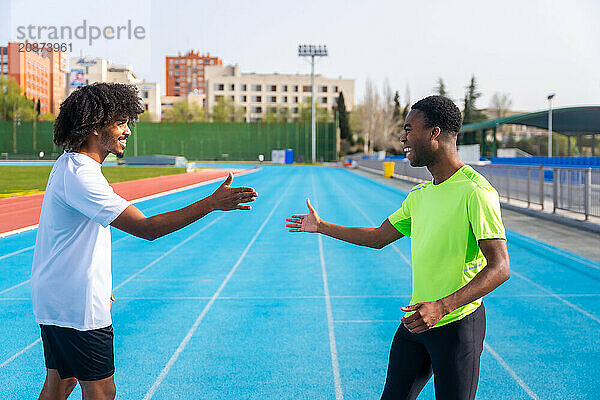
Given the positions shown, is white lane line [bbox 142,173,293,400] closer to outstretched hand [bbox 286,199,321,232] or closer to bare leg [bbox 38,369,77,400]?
bare leg [bbox 38,369,77,400]

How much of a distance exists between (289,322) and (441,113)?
4078 mm

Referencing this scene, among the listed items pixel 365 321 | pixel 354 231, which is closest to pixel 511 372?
pixel 365 321

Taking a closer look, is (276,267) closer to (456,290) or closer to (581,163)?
(456,290)

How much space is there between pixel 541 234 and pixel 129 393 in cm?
1004

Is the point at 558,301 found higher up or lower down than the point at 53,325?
lower down

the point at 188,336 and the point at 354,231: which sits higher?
the point at 354,231

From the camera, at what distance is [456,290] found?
2615 millimetres

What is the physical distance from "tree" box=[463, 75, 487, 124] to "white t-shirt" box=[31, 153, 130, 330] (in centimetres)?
10035

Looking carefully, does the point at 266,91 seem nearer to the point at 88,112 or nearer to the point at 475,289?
the point at 88,112

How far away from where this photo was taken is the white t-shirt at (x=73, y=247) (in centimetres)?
261

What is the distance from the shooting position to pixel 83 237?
2.67m

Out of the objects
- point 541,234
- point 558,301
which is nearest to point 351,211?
point 541,234

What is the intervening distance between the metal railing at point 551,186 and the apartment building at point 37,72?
357ft

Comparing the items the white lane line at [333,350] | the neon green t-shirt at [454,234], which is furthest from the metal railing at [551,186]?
the neon green t-shirt at [454,234]
